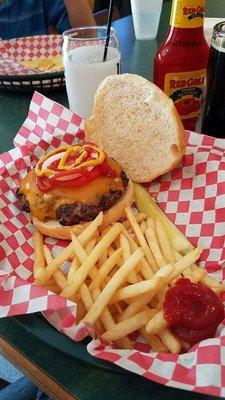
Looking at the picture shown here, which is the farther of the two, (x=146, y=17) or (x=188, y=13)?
(x=146, y=17)

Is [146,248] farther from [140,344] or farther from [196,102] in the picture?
[196,102]

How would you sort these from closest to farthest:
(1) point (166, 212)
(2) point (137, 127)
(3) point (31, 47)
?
1. (1) point (166, 212)
2. (2) point (137, 127)
3. (3) point (31, 47)

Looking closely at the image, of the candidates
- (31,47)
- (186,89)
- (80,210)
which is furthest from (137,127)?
(31,47)

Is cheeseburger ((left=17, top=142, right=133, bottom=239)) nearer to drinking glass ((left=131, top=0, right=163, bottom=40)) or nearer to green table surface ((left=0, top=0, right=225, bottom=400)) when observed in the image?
green table surface ((left=0, top=0, right=225, bottom=400))

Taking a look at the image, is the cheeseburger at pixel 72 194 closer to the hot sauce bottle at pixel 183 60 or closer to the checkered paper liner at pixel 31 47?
the hot sauce bottle at pixel 183 60

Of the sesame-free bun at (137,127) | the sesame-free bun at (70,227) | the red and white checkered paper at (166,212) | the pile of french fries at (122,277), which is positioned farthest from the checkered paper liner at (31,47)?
the pile of french fries at (122,277)

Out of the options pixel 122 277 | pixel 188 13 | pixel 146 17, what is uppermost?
pixel 188 13

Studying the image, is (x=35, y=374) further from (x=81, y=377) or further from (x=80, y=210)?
(x=80, y=210)

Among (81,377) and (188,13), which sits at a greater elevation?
(188,13)

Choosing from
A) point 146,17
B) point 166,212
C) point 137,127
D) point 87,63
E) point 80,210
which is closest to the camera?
point 80,210
